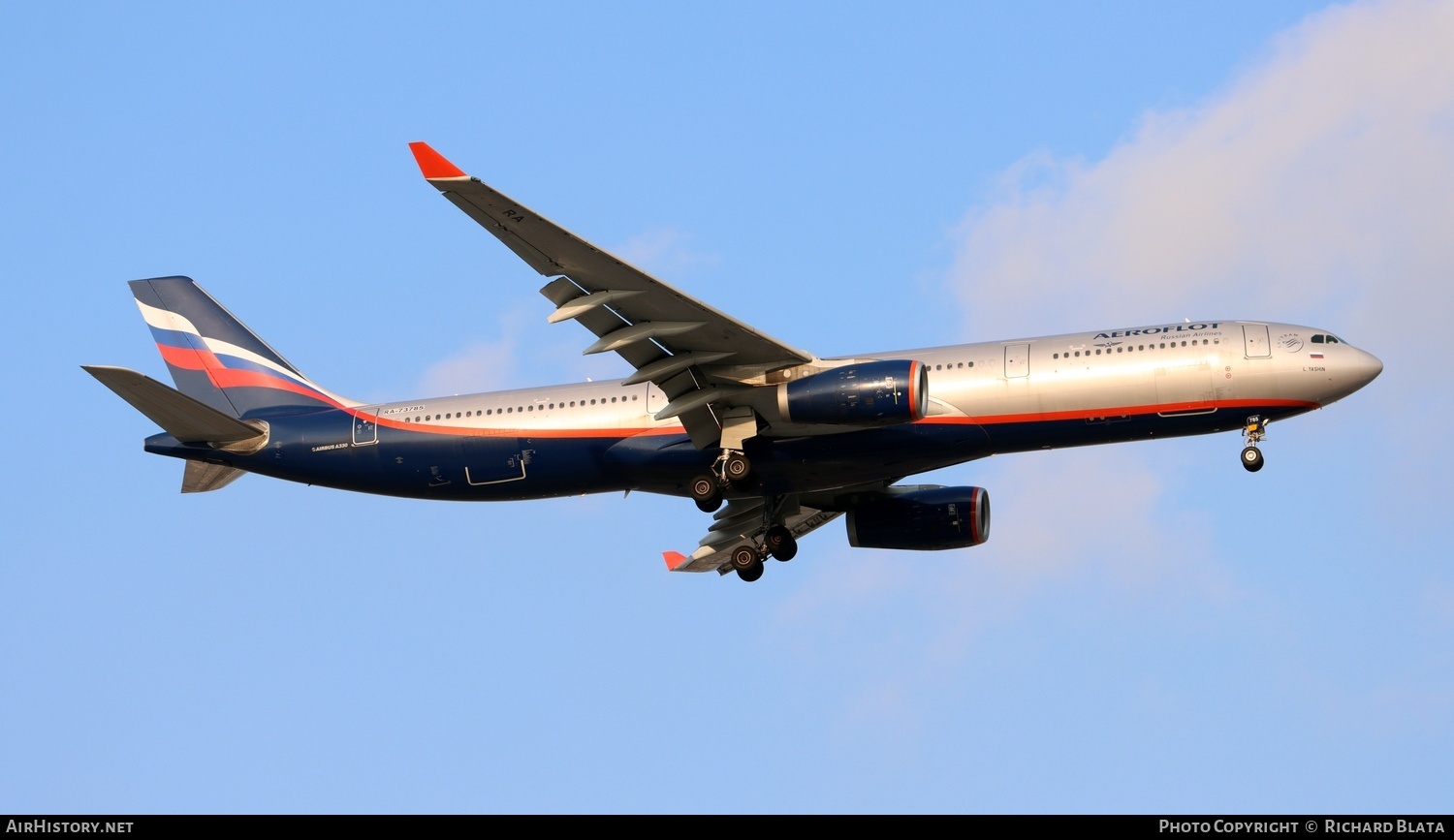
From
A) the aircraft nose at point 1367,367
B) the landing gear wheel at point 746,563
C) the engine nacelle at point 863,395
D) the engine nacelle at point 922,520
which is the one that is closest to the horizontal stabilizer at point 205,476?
the landing gear wheel at point 746,563

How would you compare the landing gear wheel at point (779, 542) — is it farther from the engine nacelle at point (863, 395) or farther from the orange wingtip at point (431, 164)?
the orange wingtip at point (431, 164)

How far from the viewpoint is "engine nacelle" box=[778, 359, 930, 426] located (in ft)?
123

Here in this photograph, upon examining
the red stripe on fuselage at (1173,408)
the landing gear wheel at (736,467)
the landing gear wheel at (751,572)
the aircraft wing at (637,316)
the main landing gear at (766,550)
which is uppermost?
the aircraft wing at (637,316)

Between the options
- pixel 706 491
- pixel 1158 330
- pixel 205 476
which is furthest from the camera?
pixel 205 476

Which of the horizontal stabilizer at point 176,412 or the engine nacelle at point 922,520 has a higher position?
the horizontal stabilizer at point 176,412

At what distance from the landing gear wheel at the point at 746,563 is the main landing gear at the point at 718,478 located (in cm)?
332

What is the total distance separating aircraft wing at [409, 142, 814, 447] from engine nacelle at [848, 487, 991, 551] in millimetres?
7700

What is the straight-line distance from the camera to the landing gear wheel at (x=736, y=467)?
39.9 meters

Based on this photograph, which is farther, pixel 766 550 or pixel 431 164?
pixel 766 550

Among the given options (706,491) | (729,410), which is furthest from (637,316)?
(706,491)

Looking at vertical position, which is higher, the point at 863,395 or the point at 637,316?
the point at 637,316

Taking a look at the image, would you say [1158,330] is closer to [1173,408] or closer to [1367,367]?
[1173,408]

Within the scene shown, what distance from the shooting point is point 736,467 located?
131 feet

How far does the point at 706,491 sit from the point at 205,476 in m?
13.6
